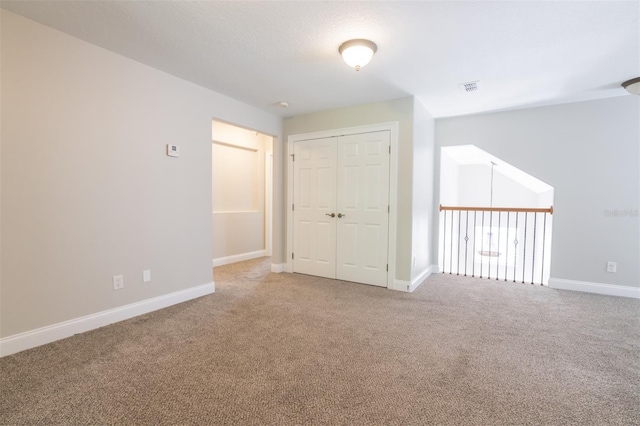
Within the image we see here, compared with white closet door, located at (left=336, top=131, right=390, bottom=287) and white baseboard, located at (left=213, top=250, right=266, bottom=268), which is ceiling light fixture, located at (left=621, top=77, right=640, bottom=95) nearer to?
white closet door, located at (left=336, top=131, right=390, bottom=287)

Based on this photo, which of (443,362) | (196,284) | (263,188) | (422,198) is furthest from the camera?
(263,188)

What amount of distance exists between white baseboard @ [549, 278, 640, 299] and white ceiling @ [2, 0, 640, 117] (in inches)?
96.2

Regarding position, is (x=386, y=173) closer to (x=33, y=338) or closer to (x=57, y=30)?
(x=57, y=30)

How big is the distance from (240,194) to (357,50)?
4.07 m

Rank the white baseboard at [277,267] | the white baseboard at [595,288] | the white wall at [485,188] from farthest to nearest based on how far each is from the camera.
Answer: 1. the white wall at [485,188]
2. the white baseboard at [277,267]
3. the white baseboard at [595,288]

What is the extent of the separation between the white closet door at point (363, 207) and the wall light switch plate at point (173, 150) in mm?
2128

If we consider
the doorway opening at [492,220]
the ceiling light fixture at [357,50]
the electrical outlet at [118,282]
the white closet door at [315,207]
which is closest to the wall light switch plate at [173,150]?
the electrical outlet at [118,282]

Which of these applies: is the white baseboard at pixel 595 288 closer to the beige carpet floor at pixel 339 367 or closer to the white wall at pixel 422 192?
the beige carpet floor at pixel 339 367

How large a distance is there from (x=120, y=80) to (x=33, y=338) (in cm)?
230

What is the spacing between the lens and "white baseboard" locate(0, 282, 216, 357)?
2207 millimetres

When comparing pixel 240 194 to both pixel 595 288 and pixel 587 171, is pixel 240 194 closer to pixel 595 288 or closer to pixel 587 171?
pixel 587 171

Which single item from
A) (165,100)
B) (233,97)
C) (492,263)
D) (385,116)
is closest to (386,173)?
(385,116)

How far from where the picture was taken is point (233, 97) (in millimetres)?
3875

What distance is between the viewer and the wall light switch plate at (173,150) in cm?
319
